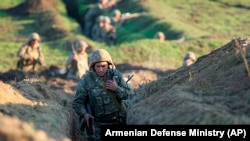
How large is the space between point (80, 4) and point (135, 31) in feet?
35.7

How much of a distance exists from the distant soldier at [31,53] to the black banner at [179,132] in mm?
14152

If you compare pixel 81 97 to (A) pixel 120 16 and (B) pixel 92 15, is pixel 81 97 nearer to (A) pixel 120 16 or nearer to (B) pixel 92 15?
(A) pixel 120 16

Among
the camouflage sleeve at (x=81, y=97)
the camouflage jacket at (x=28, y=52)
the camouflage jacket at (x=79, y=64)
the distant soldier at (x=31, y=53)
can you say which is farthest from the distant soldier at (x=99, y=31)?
the camouflage sleeve at (x=81, y=97)

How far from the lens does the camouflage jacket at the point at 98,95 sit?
1013 centimetres

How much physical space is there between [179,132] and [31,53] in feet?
49.1

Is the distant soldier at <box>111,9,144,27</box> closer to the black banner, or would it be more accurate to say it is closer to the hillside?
the hillside

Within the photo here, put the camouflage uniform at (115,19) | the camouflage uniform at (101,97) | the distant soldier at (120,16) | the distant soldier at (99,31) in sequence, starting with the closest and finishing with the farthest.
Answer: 1. the camouflage uniform at (101,97)
2. the distant soldier at (99,31)
3. the camouflage uniform at (115,19)
4. the distant soldier at (120,16)

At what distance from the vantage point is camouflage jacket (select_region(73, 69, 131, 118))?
10.1 metres

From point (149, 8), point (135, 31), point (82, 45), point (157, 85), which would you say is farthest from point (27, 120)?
point (149, 8)

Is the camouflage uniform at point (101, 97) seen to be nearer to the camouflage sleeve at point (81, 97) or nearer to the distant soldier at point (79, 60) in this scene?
the camouflage sleeve at point (81, 97)

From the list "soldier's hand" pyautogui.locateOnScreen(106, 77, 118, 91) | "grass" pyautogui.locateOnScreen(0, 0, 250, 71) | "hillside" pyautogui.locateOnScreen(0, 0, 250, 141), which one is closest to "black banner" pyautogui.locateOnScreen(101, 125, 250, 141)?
"hillside" pyautogui.locateOnScreen(0, 0, 250, 141)

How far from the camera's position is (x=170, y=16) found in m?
35.5

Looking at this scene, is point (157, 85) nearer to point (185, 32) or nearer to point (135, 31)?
point (185, 32)

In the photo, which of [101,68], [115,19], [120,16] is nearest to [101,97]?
[101,68]
